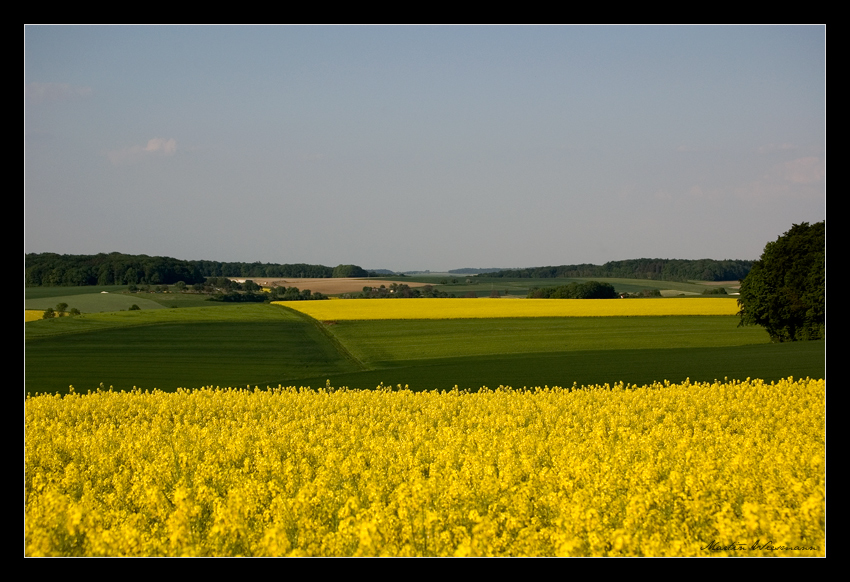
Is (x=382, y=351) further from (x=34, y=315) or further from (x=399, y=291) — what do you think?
(x=34, y=315)

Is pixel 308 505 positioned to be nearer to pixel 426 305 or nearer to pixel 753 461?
pixel 753 461

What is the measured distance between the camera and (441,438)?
7.70 meters

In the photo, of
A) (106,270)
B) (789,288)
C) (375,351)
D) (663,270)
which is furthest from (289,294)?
(789,288)

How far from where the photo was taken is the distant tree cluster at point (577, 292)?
2833 centimetres

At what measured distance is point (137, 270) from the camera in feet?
48.4

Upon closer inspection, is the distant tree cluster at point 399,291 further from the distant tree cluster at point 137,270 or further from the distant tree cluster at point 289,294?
the distant tree cluster at point 137,270

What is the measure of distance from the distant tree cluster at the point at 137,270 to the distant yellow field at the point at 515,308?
10751 millimetres

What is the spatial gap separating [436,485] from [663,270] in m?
14.5

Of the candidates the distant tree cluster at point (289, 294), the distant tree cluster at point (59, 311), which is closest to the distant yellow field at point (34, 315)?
the distant tree cluster at point (59, 311)

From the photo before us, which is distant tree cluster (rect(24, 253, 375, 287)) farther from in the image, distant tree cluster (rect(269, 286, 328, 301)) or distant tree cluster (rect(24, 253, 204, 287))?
distant tree cluster (rect(269, 286, 328, 301))

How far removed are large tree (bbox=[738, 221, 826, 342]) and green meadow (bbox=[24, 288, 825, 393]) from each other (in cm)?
112

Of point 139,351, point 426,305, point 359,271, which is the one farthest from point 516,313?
point 139,351

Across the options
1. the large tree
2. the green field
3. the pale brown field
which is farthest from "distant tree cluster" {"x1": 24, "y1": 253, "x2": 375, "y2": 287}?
the large tree

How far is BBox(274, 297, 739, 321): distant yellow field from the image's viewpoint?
3086 cm
